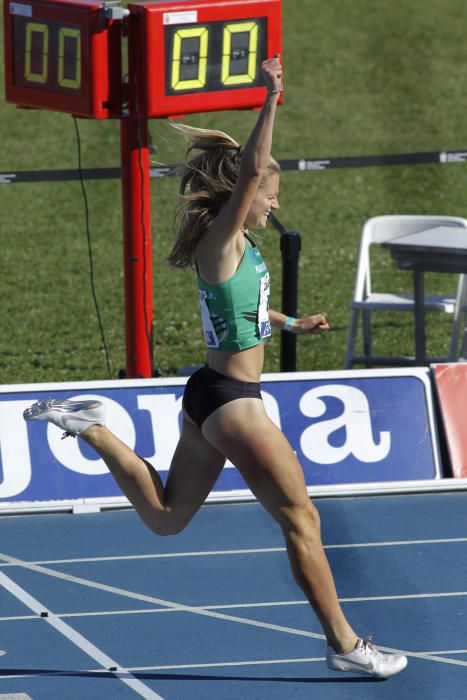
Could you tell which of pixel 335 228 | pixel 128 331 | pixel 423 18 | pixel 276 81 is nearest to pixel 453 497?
pixel 128 331

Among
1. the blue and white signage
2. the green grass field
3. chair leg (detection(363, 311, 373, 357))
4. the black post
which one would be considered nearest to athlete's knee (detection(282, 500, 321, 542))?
the green grass field

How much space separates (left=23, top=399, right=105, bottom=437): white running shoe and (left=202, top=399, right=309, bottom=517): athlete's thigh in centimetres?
59

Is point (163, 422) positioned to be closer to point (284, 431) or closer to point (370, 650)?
Result: point (284, 431)

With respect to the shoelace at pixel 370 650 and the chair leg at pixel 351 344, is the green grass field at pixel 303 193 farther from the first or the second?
the shoelace at pixel 370 650

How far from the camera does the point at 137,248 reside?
9.08 m

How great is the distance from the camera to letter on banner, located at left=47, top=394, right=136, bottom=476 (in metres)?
8.27

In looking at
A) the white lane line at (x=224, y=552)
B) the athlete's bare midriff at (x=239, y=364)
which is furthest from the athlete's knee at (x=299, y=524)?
the white lane line at (x=224, y=552)

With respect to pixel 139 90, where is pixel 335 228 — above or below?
A: below

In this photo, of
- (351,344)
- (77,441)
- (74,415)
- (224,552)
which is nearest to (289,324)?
(74,415)

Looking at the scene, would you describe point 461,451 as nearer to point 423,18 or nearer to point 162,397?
point 162,397

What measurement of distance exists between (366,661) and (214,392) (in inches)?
48.2

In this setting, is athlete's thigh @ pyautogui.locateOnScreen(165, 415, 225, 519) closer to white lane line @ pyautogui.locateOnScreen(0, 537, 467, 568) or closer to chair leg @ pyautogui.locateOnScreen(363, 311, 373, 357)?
white lane line @ pyautogui.locateOnScreen(0, 537, 467, 568)

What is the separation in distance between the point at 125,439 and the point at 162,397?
0.34 m

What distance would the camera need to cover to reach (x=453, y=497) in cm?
837
